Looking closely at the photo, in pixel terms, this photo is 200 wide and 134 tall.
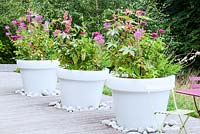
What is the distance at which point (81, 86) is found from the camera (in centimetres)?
544

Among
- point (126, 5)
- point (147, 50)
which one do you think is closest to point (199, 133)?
point (147, 50)

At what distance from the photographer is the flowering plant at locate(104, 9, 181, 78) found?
4566 millimetres

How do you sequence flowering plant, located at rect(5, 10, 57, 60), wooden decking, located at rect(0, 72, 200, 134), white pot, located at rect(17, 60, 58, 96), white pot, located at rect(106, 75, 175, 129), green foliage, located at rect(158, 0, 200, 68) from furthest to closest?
green foliage, located at rect(158, 0, 200, 68), flowering plant, located at rect(5, 10, 57, 60), white pot, located at rect(17, 60, 58, 96), wooden decking, located at rect(0, 72, 200, 134), white pot, located at rect(106, 75, 175, 129)

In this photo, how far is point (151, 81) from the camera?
173 inches

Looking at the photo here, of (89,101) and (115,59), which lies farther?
(89,101)

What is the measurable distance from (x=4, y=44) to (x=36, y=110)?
18.4 feet

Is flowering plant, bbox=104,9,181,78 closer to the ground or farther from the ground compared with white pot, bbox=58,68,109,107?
→ farther from the ground

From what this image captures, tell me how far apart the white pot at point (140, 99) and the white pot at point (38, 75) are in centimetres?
207

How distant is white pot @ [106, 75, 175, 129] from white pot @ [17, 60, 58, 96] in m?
2.07

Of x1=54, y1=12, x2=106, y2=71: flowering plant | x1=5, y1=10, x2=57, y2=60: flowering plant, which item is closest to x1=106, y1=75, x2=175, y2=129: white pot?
x1=54, y1=12, x2=106, y2=71: flowering plant

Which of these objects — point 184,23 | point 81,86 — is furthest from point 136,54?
point 184,23

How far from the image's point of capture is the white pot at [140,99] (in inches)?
173

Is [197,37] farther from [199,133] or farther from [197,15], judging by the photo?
[199,133]

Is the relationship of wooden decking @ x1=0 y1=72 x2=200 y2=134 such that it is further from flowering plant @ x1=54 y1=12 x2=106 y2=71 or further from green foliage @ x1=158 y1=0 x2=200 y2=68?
green foliage @ x1=158 y1=0 x2=200 y2=68
